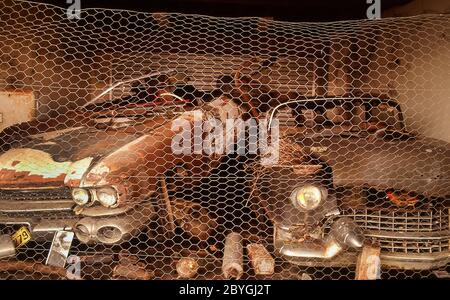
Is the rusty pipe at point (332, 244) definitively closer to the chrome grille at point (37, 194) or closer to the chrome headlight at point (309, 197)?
the chrome headlight at point (309, 197)

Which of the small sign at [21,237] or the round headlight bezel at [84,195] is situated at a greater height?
the round headlight bezel at [84,195]

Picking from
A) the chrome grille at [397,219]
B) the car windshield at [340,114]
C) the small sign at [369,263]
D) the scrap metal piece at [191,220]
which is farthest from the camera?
the car windshield at [340,114]

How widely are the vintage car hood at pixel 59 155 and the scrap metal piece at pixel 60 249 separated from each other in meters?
0.32

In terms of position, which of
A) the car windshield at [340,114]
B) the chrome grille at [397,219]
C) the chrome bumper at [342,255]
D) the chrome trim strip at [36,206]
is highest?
the car windshield at [340,114]

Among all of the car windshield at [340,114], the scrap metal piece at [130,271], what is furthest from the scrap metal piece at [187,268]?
the car windshield at [340,114]

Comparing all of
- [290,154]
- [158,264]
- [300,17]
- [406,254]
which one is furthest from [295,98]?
[300,17]

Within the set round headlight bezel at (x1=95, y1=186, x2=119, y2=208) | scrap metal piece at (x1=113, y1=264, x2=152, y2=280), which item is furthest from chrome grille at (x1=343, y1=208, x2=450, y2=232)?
round headlight bezel at (x1=95, y1=186, x2=119, y2=208)

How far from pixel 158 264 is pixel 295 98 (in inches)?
79.5

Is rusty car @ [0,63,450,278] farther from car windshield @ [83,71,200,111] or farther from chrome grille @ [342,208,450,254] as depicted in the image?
car windshield @ [83,71,200,111]

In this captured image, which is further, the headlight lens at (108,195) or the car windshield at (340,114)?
the car windshield at (340,114)

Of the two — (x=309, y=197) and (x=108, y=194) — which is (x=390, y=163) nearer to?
(x=309, y=197)

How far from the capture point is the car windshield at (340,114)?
3.27 meters

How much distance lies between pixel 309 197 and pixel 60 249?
1569 millimetres

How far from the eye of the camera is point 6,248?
2201mm
